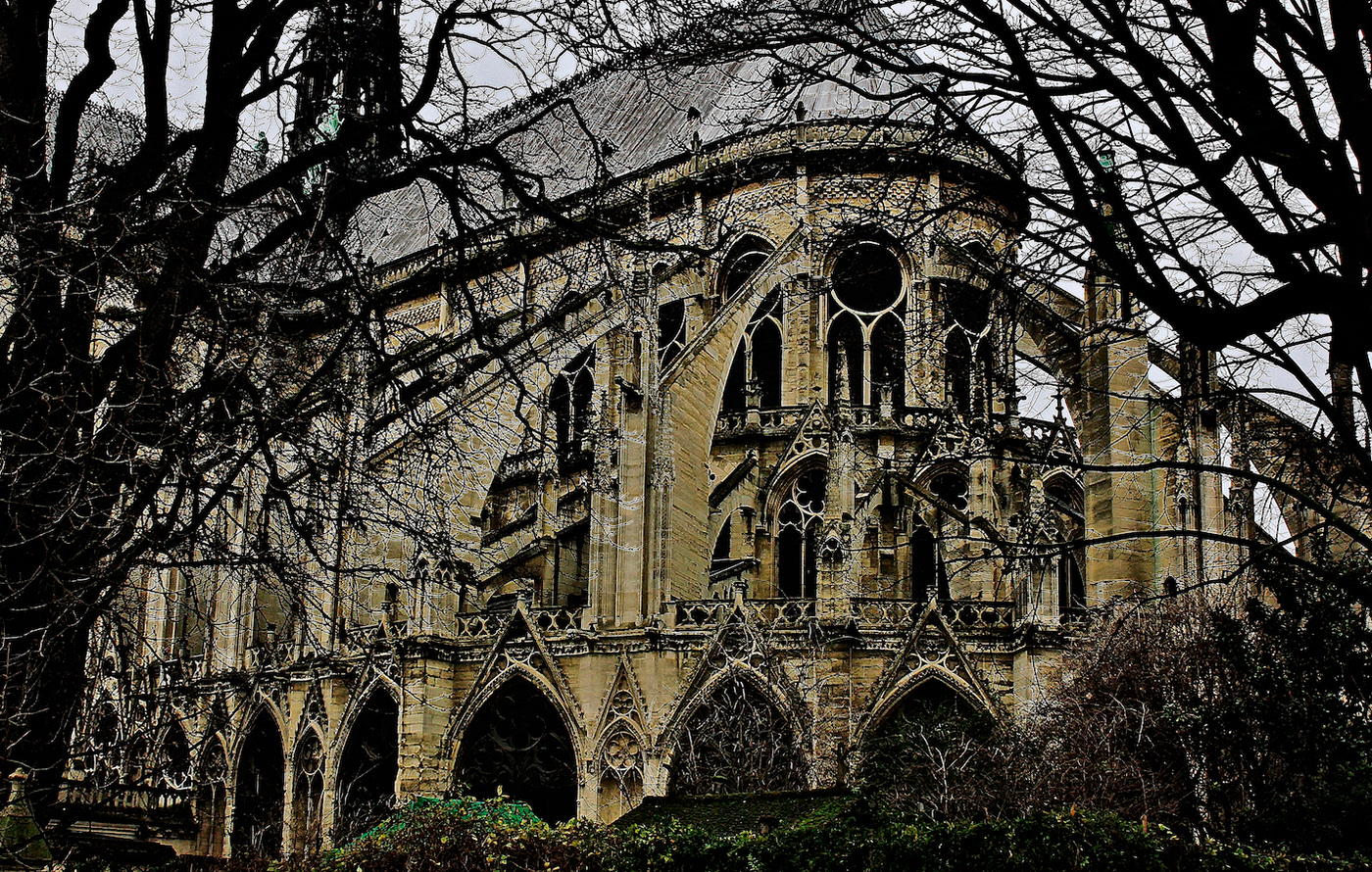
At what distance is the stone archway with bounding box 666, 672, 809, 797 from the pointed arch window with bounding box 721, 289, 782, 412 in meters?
8.84

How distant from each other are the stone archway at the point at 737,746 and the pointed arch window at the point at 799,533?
460 cm

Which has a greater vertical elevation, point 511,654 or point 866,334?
point 866,334

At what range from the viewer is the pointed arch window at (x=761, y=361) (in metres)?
31.2

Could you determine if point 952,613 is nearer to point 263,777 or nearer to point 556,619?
point 556,619

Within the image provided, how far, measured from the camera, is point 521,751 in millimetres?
25406

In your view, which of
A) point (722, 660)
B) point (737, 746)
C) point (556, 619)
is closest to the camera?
point (737, 746)

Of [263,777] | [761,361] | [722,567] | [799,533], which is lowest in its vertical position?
[263,777]

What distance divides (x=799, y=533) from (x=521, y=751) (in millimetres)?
6754

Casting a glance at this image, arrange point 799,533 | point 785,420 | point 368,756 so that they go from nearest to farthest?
1. point 368,756
2. point 799,533
3. point 785,420

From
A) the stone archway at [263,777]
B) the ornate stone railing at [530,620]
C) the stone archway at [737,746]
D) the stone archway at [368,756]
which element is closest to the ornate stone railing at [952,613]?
the stone archway at [737,746]

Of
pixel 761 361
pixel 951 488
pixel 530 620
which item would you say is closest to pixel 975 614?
pixel 951 488

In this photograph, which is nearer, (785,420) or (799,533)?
(799,533)

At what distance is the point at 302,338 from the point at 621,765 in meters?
16.9

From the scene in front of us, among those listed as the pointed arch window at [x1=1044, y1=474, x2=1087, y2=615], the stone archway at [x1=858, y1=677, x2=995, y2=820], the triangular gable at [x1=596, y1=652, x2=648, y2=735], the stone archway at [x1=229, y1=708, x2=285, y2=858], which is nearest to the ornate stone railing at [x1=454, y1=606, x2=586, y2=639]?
the triangular gable at [x1=596, y1=652, x2=648, y2=735]
